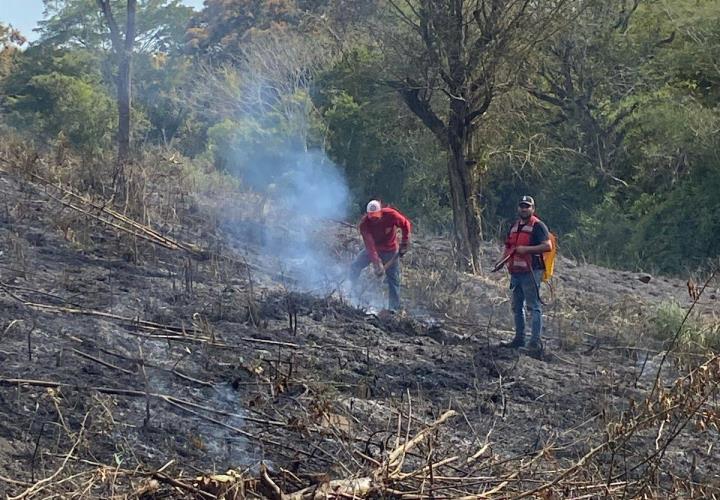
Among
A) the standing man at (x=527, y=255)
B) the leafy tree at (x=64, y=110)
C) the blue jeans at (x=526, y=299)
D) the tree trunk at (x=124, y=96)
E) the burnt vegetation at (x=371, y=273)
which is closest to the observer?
the burnt vegetation at (x=371, y=273)

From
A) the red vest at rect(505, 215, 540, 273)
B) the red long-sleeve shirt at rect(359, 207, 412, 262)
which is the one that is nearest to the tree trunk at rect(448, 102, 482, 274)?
the red long-sleeve shirt at rect(359, 207, 412, 262)

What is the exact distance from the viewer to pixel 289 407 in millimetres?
7434

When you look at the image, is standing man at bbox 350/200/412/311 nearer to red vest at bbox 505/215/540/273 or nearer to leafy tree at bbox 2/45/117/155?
red vest at bbox 505/215/540/273

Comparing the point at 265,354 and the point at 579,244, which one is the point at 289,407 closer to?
the point at 265,354

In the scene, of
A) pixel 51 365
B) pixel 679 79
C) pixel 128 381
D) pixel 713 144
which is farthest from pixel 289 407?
pixel 679 79

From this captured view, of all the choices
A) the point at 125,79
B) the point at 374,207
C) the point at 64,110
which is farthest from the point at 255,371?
the point at 64,110

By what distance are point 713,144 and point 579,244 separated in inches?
142

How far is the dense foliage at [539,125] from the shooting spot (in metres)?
20.4

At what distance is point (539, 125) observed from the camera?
2509cm

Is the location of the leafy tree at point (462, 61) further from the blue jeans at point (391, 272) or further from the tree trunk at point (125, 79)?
the tree trunk at point (125, 79)

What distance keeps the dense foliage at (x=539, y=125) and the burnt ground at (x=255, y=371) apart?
4517 millimetres

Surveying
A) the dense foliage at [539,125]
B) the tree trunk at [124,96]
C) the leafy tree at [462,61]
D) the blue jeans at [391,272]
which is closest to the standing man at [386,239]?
the blue jeans at [391,272]

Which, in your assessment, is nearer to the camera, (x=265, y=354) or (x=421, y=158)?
(x=265, y=354)

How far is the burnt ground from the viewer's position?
20.8ft
